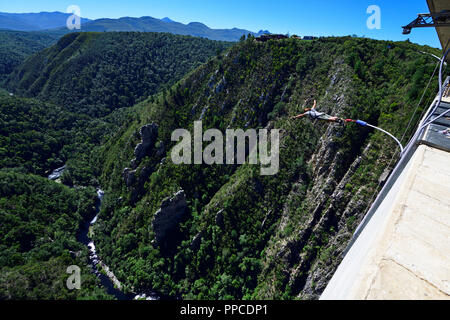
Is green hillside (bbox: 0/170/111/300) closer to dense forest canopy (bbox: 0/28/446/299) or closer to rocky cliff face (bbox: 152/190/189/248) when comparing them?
dense forest canopy (bbox: 0/28/446/299)

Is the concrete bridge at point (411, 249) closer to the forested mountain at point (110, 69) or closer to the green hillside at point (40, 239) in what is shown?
the green hillside at point (40, 239)

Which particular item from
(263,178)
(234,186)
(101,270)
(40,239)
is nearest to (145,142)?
(234,186)

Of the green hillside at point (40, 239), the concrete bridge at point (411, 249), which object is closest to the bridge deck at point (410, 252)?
the concrete bridge at point (411, 249)

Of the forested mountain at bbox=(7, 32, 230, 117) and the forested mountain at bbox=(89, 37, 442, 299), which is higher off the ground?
the forested mountain at bbox=(7, 32, 230, 117)

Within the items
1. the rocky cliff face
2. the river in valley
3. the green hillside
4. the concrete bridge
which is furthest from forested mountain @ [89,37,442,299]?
the concrete bridge

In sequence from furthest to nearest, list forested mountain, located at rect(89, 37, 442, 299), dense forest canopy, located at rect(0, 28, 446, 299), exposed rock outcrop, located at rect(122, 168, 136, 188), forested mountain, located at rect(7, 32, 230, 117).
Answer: forested mountain, located at rect(7, 32, 230, 117), exposed rock outcrop, located at rect(122, 168, 136, 188), dense forest canopy, located at rect(0, 28, 446, 299), forested mountain, located at rect(89, 37, 442, 299)
